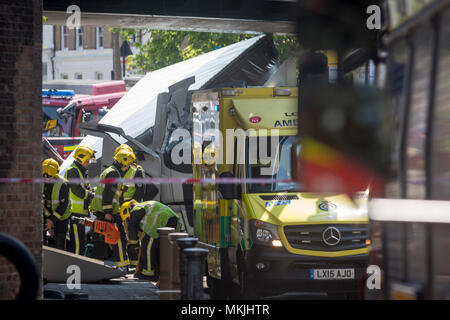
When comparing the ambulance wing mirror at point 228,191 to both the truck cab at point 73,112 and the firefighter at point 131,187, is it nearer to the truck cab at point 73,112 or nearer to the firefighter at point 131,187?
the firefighter at point 131,187

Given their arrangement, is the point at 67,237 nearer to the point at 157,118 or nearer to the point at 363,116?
the point at 157,118

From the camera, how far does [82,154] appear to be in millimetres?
16297

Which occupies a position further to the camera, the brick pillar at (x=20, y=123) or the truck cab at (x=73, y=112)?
the truck cab at (x=73, y=112)

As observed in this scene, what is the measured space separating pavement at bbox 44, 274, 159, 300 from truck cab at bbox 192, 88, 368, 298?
0.94m

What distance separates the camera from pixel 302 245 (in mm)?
11203

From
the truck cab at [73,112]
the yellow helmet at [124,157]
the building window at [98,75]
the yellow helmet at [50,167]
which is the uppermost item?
the building window at [98,75]

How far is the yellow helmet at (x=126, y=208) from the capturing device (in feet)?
49.8

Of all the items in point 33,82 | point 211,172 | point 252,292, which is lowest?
point 252,292

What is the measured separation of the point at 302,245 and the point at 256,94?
6.98ft

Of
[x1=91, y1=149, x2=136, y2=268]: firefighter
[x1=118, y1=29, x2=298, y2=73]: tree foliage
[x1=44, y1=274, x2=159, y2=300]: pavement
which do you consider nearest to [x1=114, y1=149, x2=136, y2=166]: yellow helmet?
[x1=91, y1=149, x2=136, y2=268]: firefighter

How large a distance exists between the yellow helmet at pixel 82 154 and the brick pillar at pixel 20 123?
249 inches

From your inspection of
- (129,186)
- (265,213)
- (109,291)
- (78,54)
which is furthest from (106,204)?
(78,54)

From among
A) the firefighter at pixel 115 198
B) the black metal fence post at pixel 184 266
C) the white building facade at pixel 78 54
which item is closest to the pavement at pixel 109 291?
the firefighter at pixel 115 198
